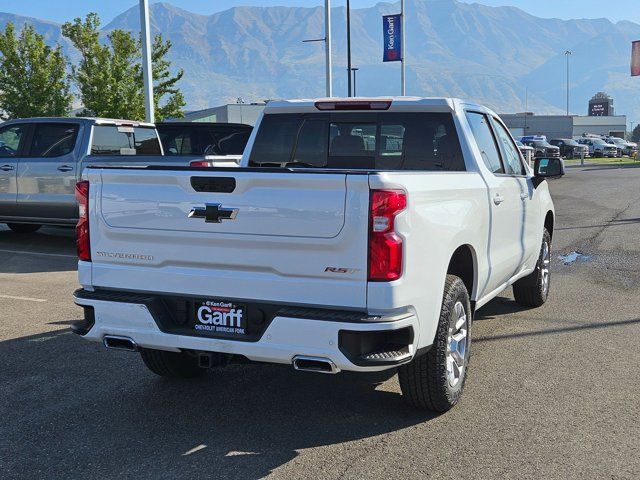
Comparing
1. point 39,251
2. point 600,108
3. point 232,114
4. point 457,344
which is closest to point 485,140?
point 457,344

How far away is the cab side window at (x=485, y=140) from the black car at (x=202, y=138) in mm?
7277

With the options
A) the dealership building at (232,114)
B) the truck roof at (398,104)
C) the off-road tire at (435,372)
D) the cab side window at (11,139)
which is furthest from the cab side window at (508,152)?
the dealership building at (232,114)

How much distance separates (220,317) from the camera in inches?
156

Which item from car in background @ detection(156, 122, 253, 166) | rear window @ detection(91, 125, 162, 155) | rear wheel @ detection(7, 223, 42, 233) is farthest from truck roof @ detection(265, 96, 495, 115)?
rear wheel @ detection(7, 223, 42, 233)

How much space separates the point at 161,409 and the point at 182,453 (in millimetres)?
720

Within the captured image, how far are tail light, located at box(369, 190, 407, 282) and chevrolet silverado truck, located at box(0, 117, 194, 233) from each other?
7670 mm

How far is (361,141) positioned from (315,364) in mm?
2365

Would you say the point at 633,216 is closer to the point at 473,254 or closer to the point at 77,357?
the point at 473,254

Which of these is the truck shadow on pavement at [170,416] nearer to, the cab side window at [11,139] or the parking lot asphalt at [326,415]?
the parking lot asphalt at [326,415]

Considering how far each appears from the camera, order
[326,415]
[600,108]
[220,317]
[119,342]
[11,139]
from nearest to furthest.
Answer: [220,317] → [119,342] → [326,415] → [11,139] → [600,108]

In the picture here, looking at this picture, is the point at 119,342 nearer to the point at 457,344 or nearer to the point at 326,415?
the point at 326,415

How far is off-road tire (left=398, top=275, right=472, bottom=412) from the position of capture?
421cm

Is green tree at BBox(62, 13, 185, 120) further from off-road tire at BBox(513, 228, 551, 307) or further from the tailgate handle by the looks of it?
the tailgate handle

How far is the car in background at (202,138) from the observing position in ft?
42.1
